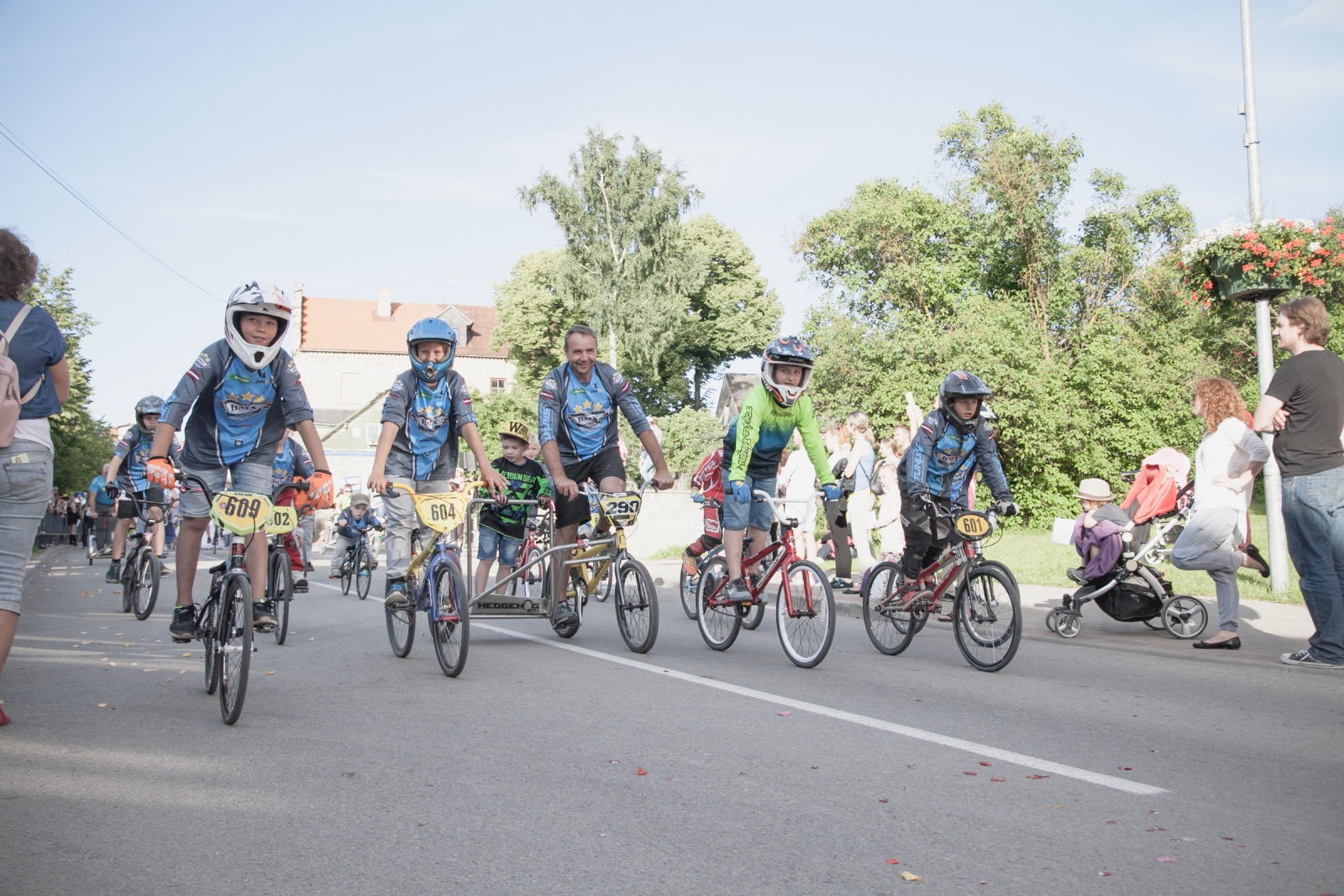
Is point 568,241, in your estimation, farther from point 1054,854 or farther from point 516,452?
point 1054,854

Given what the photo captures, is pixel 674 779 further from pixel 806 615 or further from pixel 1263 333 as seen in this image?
pixel 1263 333

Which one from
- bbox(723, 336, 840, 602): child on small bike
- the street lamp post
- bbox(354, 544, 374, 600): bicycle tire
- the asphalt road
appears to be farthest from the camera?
Answer: bbox(354, 544, 374, 600): bicycle tire

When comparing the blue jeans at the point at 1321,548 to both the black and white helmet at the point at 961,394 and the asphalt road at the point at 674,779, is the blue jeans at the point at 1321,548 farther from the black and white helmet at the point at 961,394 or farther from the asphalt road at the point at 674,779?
the black and white helmet at the point at 961,394

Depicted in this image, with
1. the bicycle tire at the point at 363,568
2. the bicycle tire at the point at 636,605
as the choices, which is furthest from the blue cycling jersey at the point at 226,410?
the bicycle tire at the point at 363,568

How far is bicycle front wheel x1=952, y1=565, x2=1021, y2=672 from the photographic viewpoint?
7.32m

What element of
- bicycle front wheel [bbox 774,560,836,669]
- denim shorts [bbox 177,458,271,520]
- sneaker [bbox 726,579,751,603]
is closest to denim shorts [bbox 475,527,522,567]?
sneaker [bbox 726,579,751,603]

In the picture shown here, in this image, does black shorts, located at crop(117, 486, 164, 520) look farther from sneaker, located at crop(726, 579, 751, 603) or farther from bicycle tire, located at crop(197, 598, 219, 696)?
sneaker, located at crop(726, 579, 751, 603)

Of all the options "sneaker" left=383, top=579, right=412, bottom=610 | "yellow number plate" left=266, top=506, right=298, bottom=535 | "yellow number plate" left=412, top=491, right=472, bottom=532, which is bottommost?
"sneaker" left=383, top=579, right=412, bottom=610

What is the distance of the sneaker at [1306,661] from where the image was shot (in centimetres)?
741

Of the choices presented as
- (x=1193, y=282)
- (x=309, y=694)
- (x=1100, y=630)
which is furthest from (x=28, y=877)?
(x=1193, y=282)

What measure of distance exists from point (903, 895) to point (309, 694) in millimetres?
4337

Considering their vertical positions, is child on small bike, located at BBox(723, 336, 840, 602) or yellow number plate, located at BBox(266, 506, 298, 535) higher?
child on small bike, located at BBox(723, 336, 840, 602)

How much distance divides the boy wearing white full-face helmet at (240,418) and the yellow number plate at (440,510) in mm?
717

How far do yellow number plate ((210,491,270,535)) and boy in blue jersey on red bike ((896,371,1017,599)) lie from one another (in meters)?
4.31
